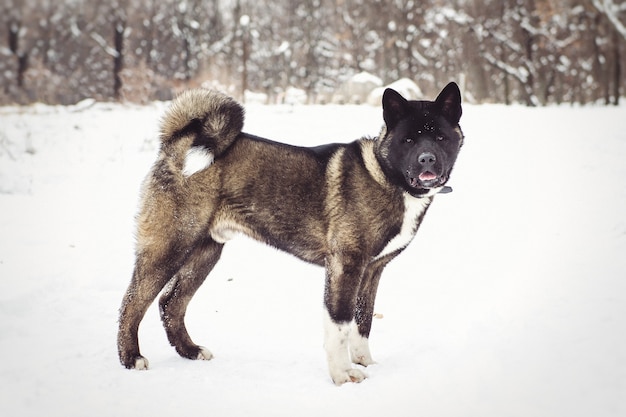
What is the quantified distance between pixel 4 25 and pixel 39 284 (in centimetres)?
3567

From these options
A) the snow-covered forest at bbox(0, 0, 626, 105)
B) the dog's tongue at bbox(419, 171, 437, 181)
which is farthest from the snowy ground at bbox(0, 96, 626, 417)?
the snow-covered forest at bbox(0, 0, 626, 105)

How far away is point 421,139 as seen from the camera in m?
3.54

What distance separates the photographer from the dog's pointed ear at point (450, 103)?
12.0 ft

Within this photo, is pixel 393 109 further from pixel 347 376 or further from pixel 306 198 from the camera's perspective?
pixel 347 376

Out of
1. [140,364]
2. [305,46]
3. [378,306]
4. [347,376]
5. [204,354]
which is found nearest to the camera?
[347,376]

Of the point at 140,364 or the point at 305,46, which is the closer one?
the point at 140,364

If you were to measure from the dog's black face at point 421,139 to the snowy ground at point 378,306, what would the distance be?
134cm

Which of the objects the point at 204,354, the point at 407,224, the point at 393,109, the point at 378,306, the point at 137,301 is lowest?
the point at 378,306

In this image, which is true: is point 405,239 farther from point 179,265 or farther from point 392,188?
point 179,265

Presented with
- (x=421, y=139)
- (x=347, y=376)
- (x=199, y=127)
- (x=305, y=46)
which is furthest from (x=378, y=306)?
(x=305, y=46)

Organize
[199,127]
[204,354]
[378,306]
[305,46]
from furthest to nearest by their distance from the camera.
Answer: [305,46]
[378,306]
[204,354]
[199,127]

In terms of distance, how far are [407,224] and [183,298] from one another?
6.06 ft

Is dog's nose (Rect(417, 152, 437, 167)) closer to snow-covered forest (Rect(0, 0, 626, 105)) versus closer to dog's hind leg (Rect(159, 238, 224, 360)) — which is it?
dog's hind leg (Rect(159, 238, 224, 360))

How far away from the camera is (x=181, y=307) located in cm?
402
